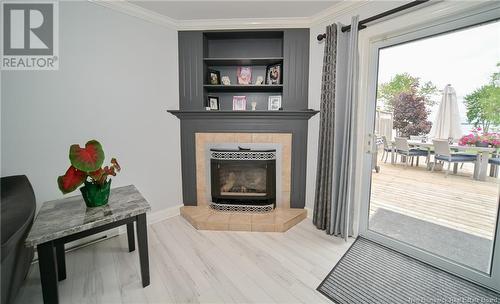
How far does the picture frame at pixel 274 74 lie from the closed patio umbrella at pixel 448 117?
159 cm

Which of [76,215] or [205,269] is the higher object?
[76,215]

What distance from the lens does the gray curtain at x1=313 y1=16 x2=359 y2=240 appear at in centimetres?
200

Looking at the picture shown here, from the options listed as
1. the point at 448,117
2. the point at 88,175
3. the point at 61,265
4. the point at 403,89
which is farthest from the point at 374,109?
A: the point at 61,265

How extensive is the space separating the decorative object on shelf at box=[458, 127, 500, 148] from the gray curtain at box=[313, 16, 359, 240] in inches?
32.8

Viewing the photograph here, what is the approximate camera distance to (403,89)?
2002 millimetres

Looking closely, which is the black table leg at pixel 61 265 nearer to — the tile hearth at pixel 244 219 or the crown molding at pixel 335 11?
the tile hearth at pixel 244 219

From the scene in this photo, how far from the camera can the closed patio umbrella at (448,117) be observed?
5.57 ft

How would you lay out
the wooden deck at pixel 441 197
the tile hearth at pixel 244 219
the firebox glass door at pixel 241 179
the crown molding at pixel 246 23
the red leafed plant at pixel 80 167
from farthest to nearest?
the firebox glass door at pixel 241 179 → the crown molding at pixel 246 23 → the tile hearth at pixel 244 219 → the wooden deck at pixel 441 197 → the red leafed plant at pixel 80 167

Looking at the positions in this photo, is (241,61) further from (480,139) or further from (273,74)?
(480,139)

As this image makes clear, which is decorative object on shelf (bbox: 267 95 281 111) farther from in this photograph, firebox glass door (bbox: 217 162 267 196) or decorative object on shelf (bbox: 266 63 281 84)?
firebox glass door (bbox: 217 162 267 196)

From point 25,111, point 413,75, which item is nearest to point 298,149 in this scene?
point 413,75

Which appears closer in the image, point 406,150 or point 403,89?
point 403,89

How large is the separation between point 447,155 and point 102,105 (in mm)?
3292

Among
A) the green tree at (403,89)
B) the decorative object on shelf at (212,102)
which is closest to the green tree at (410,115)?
the green tree at (403,89)
